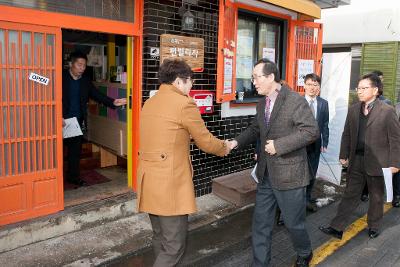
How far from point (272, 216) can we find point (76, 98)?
3.34 metres

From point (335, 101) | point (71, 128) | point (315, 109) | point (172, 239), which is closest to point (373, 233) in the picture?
point (315, 109)

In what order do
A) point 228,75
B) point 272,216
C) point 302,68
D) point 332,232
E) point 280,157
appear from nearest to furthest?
1. point 280,157
2. point 272,216
3. point 332,232
4. point 228,75
5. point 302,68

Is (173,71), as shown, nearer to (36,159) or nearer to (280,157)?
(280,157)

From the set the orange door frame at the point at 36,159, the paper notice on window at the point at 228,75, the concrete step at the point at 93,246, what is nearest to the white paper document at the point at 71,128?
the orange door frame at the point at 36,159

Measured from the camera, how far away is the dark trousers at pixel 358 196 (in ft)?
14.8

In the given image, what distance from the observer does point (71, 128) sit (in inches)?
209

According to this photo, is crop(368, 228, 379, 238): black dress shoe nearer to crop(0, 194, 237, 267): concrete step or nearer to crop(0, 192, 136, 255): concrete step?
crop(0, 194, 237, 267): concrete step

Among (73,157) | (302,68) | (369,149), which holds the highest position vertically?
(302,68)

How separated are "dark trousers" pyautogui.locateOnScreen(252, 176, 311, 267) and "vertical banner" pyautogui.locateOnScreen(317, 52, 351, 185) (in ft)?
10.9

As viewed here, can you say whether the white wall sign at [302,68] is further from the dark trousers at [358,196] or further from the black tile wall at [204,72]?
the dark trousers at [358,196]

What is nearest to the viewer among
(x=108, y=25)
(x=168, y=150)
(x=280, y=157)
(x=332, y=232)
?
(x=168, y=150)

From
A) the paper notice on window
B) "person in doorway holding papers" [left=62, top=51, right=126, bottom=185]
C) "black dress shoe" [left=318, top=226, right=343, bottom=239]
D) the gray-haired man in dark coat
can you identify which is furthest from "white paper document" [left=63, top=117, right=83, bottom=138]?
"black dress shoe" [left=318, top=226, right=343, bottom=239]

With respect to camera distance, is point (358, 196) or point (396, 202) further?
point (396, 202)

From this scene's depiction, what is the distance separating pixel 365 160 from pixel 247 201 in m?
1.93
